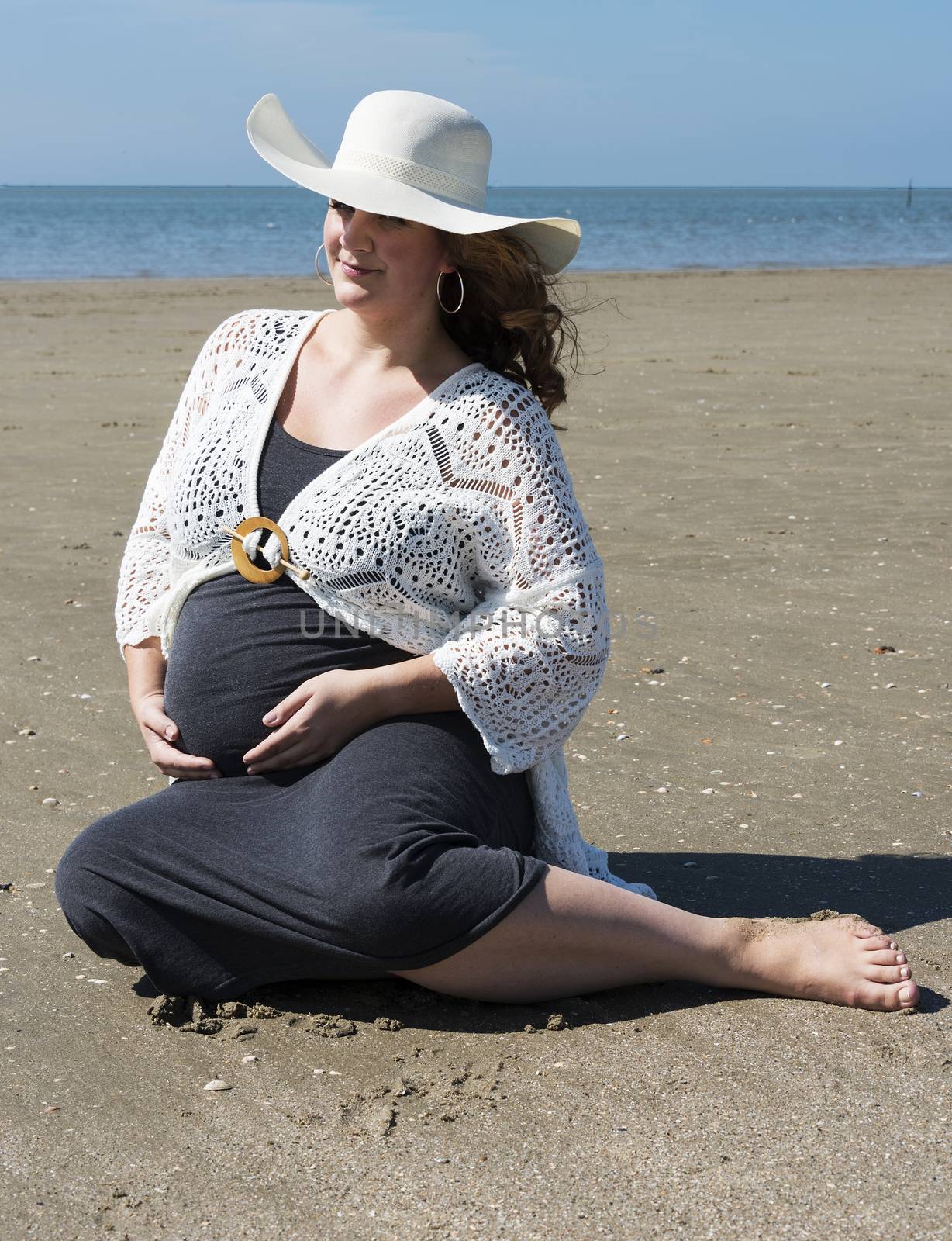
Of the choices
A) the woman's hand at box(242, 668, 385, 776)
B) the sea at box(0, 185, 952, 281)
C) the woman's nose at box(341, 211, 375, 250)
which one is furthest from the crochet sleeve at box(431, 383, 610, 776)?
the sea at box(0, 185, 952, 281)

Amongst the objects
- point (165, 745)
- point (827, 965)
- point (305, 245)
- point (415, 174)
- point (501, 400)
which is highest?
point (415, 174)

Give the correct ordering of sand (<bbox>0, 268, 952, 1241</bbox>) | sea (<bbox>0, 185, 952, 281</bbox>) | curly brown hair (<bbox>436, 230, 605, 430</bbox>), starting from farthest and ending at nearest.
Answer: sea (<bbox>0, 185, 952, 281</bbox>) < curly brown hair (<bbox>436, 230, 605, 430</bbox>) < sand (<bbox>0, 268, 952, 1241</bbox>)

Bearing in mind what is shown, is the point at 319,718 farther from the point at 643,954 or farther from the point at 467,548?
the point at 643,954

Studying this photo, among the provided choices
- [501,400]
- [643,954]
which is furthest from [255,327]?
[643,954]

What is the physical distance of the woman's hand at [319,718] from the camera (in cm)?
301

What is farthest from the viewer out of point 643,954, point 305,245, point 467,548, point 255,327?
point 305,245

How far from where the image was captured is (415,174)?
3199 millimetres

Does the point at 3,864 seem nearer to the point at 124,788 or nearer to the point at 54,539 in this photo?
the point at 124,788

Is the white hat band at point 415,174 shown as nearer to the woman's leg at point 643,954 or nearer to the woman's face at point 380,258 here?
the woman's face at point 380,258

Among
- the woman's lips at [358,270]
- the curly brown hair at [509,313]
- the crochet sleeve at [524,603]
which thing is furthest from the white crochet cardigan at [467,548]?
the woman's lips at [358,270]

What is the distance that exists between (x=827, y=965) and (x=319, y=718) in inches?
43.1

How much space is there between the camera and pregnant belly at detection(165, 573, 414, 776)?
3119 mm

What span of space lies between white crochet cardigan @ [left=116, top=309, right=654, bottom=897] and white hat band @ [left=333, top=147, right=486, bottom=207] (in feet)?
1.23

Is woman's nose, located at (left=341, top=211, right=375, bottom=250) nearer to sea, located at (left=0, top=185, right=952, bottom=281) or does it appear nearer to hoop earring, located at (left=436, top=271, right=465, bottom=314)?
hoop earring, located at (left=436, top=271, right=465, bottom=314)
